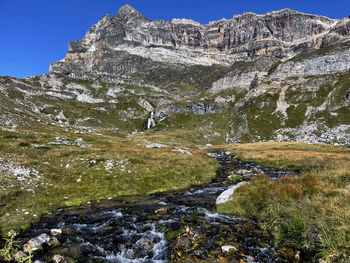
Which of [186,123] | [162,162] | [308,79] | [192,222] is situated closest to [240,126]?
[186,123]

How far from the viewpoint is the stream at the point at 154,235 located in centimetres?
1069

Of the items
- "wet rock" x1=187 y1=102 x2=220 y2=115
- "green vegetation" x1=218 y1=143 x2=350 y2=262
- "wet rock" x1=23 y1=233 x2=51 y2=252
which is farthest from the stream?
"wet rock" x1=187 y1=102 x2=220 y2=115

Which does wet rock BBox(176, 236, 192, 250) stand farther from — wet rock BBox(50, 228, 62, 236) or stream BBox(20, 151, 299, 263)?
wet rock BBox(50, 228, 62, 236)

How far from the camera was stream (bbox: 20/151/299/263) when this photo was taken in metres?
10.7

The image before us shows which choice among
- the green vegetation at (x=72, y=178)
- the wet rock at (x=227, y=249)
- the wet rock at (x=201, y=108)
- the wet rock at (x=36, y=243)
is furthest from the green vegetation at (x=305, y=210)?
the wet rock at (x=201, y=108)

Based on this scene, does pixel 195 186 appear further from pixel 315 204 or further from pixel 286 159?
pixel 286 159

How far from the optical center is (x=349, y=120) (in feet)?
419

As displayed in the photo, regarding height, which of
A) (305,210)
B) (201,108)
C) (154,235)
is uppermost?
(201,108)

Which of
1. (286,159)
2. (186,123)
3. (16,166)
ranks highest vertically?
(186,123)

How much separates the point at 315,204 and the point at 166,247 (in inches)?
355

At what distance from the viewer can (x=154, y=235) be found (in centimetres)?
1303

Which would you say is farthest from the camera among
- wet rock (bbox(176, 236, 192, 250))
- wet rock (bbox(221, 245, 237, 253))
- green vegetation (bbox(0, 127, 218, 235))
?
green vegetation (bbox(0, 127, 218, 235))

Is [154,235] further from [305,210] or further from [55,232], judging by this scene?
[305,210]

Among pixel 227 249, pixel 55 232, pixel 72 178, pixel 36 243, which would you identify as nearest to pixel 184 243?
pixel 227 249
